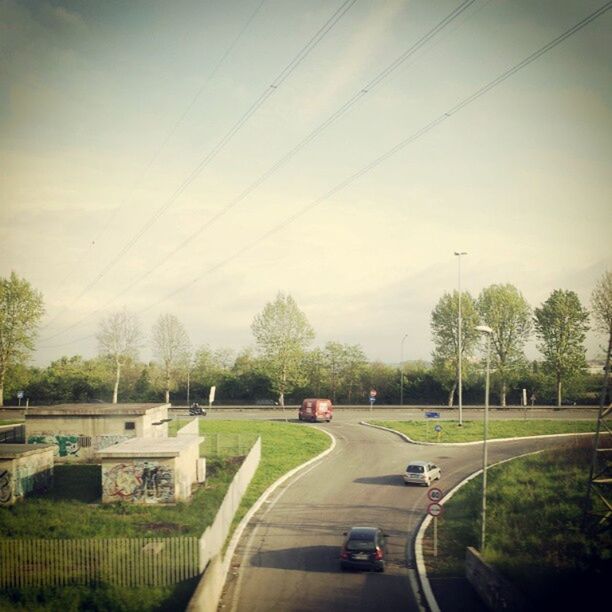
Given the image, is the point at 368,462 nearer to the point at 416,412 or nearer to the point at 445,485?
the point at 445,485

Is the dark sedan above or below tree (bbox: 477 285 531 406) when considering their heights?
below

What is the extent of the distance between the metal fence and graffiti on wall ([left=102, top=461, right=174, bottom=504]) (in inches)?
388

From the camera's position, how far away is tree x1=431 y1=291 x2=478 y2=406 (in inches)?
3017

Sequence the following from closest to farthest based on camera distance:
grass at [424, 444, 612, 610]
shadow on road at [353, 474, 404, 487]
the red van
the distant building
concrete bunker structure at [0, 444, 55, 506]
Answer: grass at [424, 444, 612, 610] → concrete bunker structure at [0, 444, 55, 506] → shadow on road at [353, 474, 404, 487] → the distant building → the red van

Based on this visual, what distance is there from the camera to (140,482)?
1163 inches

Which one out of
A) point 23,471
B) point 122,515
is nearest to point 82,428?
point 23,471

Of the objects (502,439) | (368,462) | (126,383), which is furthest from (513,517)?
(126,383)

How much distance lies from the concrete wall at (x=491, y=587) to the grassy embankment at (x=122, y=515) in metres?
9.92

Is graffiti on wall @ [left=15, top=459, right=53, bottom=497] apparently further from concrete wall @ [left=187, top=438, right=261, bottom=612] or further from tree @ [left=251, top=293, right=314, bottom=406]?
tree @ [left=251, top=293, right=314, bottom=406]

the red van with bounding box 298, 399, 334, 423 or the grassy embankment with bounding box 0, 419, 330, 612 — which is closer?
the grassy embankment with bounding box 0, 419, 330, 612

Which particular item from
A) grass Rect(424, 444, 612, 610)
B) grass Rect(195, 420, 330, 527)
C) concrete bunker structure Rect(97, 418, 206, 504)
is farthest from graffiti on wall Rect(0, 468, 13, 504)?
grass Rect(424, 444, 612, 610)

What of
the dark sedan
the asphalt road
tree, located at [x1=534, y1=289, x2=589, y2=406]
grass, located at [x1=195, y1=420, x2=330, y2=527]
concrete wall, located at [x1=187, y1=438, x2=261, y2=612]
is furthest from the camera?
tree, located at [x1=534, y1=289, x2=589, y2=406]

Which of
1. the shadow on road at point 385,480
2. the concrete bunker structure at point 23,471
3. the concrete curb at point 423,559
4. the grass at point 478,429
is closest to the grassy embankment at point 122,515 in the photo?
the concrete bunker structure at point 23,471

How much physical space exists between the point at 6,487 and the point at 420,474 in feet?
79.7
